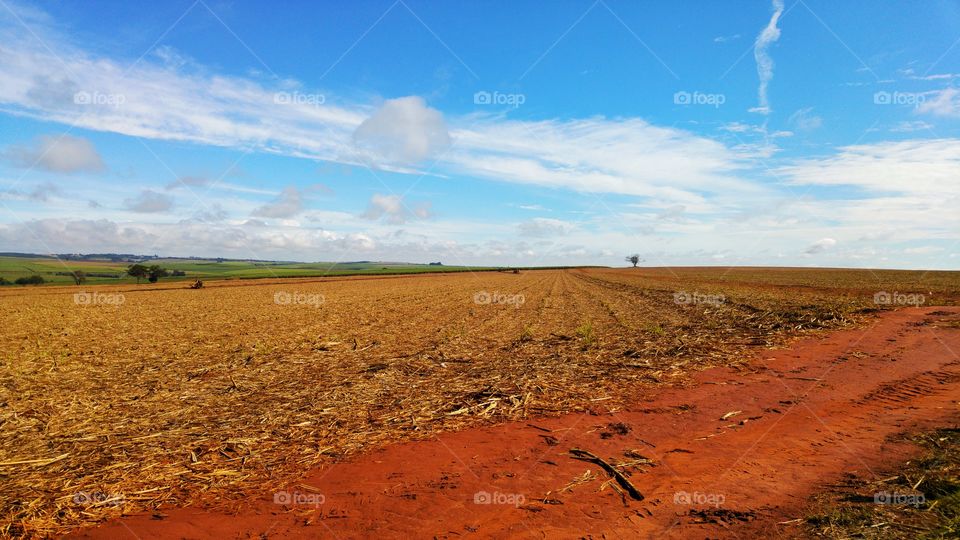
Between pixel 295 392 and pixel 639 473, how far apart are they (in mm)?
7085

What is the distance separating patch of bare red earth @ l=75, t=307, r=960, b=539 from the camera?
4.66 meters

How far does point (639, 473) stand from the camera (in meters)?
5.73

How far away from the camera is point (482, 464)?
20.3ft

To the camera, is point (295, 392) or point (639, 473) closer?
point (639, 473)

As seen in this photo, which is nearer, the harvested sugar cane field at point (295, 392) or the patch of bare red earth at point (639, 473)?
the patch of bare red earth at point (639, 473)

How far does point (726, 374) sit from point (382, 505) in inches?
347

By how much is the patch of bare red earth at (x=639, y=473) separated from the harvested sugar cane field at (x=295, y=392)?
0.14 metres

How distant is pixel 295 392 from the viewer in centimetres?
977

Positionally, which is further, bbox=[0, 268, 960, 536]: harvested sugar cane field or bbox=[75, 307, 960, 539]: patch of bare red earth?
bbox=[0, 268, 960, 536]: harvested sugar cane field

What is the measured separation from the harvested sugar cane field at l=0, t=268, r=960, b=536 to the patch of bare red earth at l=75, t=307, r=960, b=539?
143 mm

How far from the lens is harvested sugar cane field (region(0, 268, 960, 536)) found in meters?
5.66

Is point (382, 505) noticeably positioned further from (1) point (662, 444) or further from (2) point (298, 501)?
(1) point (662, 444)

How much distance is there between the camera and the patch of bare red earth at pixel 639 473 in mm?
4664

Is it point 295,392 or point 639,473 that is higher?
point 639,473
